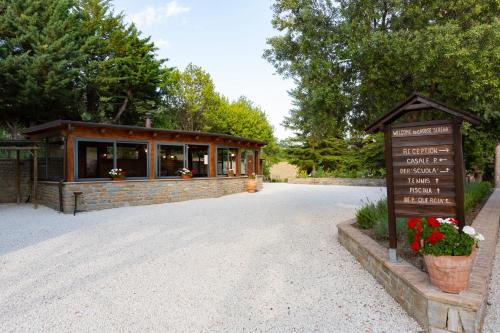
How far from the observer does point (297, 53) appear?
870 cm

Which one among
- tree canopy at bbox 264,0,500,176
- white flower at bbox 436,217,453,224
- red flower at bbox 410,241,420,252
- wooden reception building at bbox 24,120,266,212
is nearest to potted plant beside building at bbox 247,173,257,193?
wooden reception building at bbox 24,120,266,212

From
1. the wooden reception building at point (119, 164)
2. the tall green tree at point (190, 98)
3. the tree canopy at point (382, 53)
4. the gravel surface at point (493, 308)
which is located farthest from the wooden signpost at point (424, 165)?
the tall green tree at point (190, 98)

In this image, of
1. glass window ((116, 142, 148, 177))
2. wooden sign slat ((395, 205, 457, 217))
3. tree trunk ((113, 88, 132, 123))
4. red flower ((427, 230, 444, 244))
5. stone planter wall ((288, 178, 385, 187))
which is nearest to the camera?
red flower ((427, 230, 444, 244))

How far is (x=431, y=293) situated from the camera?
273 cm

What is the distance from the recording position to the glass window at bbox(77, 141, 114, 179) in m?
14.9

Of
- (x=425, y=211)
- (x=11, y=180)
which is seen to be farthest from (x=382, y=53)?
(x=11, y=180)

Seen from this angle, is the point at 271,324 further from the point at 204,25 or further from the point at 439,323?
the point at 204,25

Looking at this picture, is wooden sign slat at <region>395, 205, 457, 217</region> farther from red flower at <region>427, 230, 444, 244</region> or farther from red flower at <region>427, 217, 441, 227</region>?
red flower at <region>427, 230, 444, 244</region>

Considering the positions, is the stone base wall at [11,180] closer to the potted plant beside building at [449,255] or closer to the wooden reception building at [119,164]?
the wooden reception building at [119,164]

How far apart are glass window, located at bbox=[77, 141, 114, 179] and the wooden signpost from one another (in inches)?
571

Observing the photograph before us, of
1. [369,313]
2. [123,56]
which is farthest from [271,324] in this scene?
[123,56]

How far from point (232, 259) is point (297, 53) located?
21.3ft

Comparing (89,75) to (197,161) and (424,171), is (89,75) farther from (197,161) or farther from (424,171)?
(424,171)

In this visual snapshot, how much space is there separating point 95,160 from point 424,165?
52.0ft
